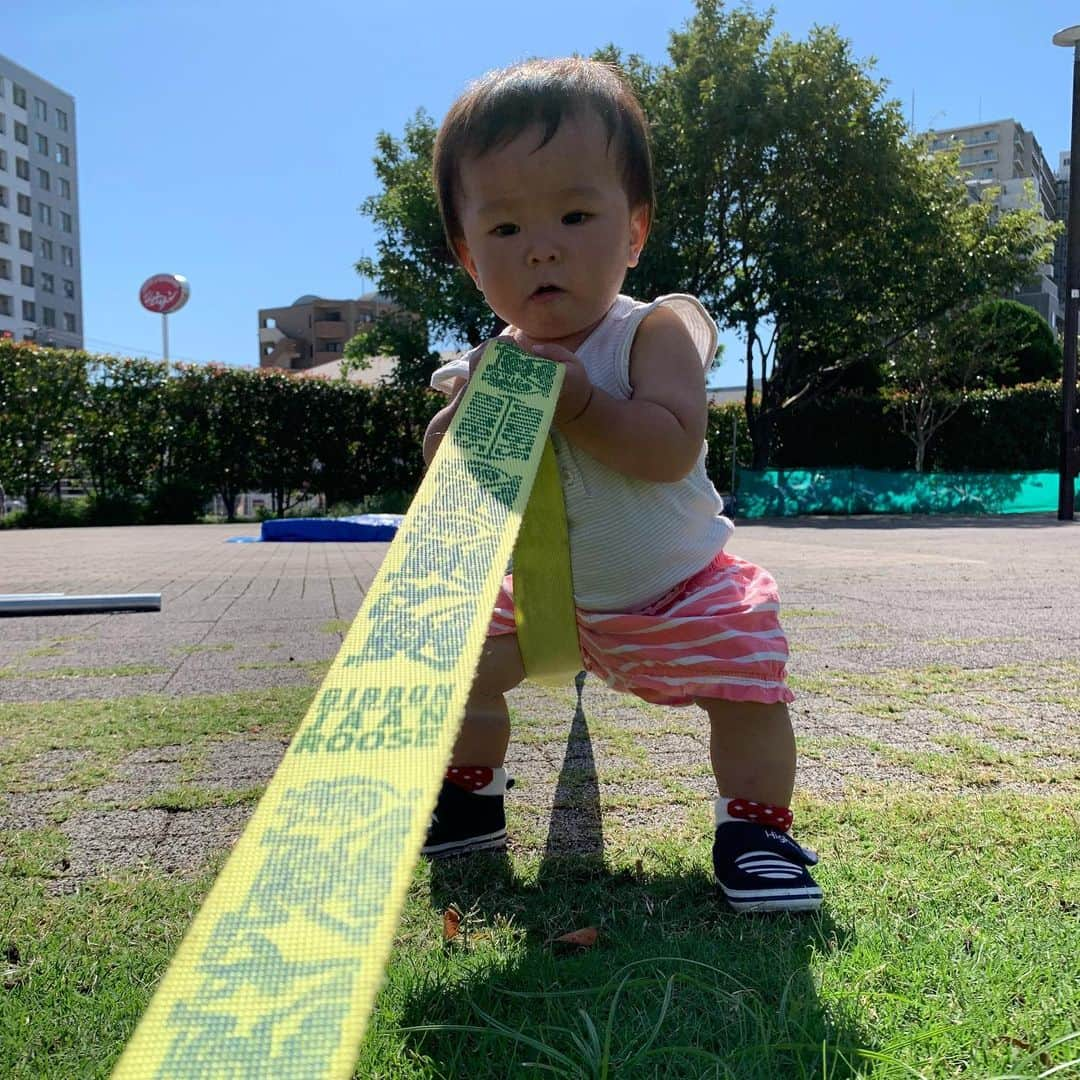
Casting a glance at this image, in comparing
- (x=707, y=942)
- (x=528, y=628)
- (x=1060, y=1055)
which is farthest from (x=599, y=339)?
(x=1060, y=1055)

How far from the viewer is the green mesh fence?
18.5 metres

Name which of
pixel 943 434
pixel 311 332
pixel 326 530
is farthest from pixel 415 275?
pixel 311 332

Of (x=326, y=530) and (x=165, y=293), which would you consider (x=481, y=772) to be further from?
(x=165, y=293)

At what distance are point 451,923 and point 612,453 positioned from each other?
76 cm

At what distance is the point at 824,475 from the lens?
1898 cm

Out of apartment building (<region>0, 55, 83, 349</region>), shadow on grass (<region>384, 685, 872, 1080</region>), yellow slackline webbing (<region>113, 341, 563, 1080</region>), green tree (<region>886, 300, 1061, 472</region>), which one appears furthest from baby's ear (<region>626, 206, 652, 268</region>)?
apartment building (<region>0, 55, 83, 349</region>)

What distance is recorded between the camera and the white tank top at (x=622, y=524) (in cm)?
166

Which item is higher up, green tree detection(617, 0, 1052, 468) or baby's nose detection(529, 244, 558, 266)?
green tree detection(617, 0, 1052, 468)

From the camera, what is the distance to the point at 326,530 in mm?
12211

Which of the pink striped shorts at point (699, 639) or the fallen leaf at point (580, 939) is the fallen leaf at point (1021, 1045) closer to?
the fallen leaf at point (580, 939)

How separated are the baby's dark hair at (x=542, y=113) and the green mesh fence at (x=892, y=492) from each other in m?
17.2

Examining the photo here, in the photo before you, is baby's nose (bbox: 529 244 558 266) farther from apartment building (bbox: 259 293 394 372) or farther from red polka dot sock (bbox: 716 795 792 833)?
apartment building (bbox: 259 293 394 372)

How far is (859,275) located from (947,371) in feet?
14.1

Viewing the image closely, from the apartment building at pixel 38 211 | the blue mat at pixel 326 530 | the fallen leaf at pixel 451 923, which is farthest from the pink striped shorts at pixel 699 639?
the apartment building at pixel 38 211
